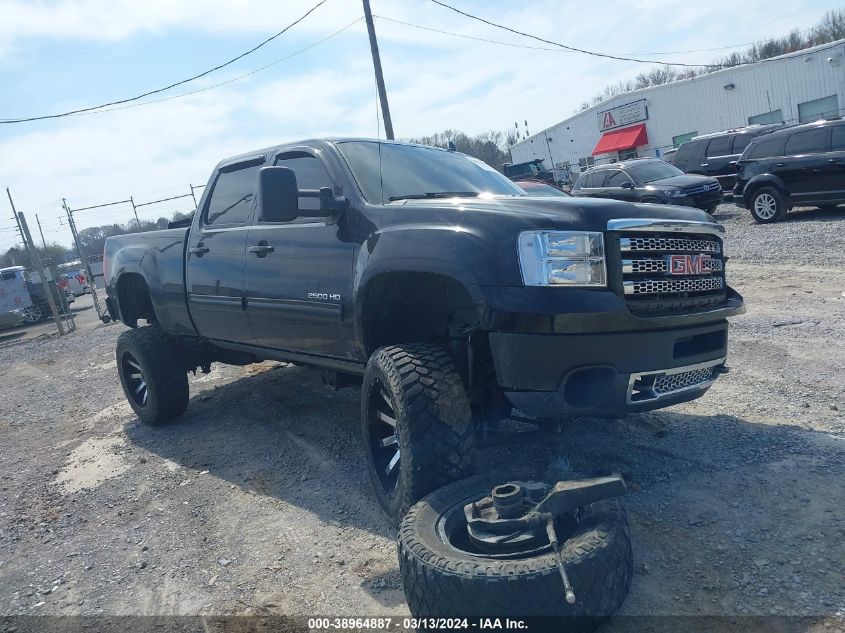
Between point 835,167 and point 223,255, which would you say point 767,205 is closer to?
point 835,167

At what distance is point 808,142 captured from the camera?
1291cm

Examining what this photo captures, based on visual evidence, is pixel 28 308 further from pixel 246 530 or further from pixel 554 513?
pixel 554 513

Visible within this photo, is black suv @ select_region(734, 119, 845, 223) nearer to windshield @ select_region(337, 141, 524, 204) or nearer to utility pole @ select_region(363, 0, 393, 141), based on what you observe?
utility pole @ select_region(363, 0, 393, 141)

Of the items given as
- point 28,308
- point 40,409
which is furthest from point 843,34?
point 40,409

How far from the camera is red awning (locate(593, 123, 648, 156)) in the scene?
38688 mm

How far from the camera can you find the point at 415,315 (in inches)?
155

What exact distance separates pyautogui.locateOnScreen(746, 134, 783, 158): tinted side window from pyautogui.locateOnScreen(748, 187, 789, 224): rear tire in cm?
72

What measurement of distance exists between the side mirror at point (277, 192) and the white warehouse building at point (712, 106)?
31.8m

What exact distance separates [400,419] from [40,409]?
6429mm

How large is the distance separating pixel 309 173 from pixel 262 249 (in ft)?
1.94

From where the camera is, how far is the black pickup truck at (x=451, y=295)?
9.70 feet

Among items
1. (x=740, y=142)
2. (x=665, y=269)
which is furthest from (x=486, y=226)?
(x=740, y=142)

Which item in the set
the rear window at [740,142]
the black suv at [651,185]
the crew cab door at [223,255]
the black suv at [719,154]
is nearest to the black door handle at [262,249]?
the crew cab door at [223,255]

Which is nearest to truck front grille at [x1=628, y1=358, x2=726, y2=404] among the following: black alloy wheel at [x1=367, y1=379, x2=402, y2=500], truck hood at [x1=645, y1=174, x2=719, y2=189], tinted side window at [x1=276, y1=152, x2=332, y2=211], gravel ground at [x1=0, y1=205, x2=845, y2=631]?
gravel ground at [x1=0, y1=205, x2=845, y2=631]
